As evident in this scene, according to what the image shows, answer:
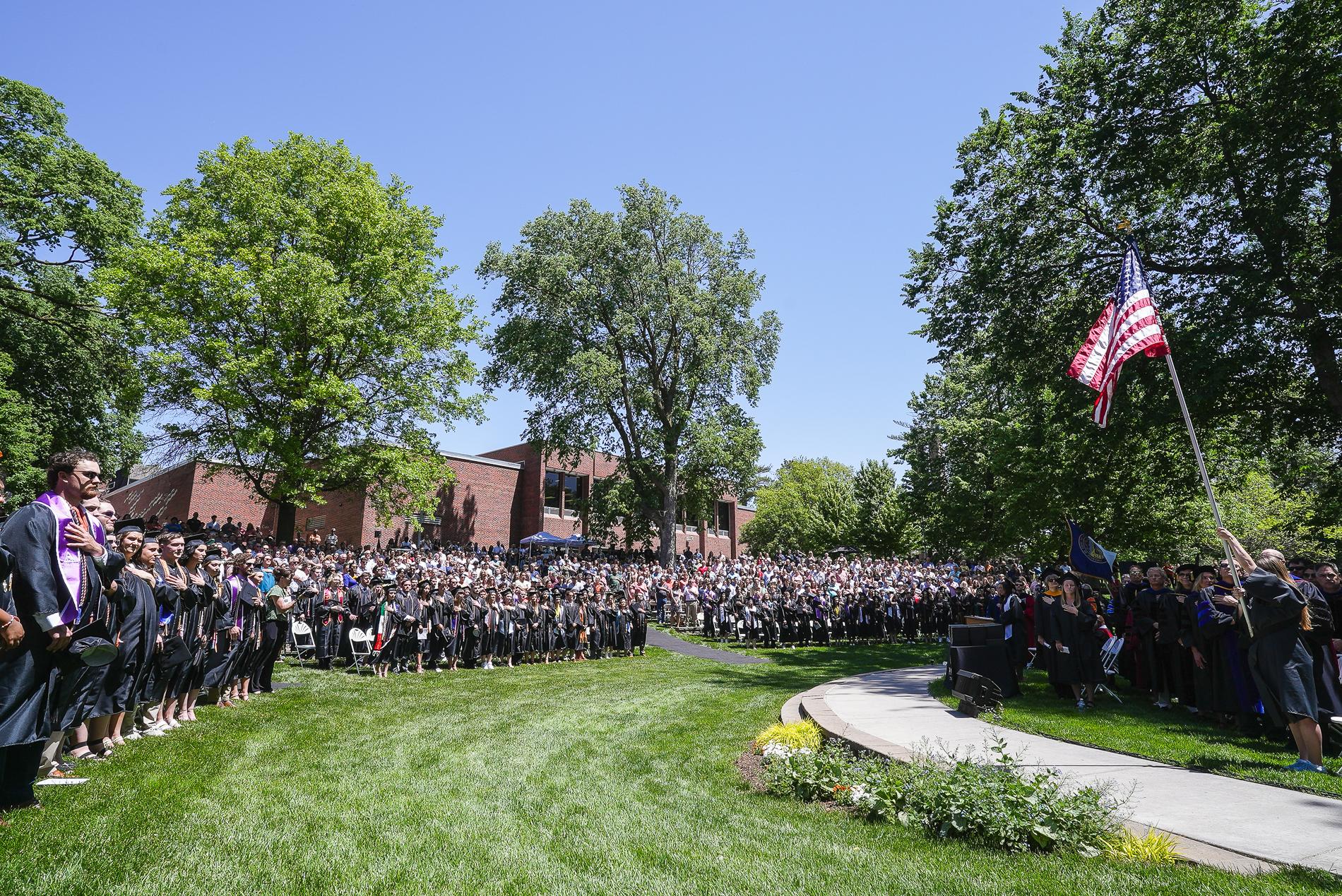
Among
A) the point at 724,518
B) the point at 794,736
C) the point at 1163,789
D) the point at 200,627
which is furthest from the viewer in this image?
the point at 724,518

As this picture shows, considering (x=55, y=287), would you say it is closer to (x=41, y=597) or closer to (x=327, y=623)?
(x=327, y=623)

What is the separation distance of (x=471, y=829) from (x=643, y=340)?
36839 mm

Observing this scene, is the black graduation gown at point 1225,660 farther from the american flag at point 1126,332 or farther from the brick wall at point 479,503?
the brick wall at point 479,503

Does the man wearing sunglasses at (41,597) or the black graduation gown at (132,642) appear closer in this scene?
the man wearing sunglasses at (41,597)

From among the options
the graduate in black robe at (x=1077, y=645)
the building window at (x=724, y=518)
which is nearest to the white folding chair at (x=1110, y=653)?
the graduate in black robe at (x=1077, y=645)

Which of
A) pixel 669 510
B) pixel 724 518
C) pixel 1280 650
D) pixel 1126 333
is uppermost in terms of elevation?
pixel 724 518

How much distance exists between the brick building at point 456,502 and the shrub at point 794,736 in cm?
3346

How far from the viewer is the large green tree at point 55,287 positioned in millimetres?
24750

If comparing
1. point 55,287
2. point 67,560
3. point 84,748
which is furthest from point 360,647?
point 55,287

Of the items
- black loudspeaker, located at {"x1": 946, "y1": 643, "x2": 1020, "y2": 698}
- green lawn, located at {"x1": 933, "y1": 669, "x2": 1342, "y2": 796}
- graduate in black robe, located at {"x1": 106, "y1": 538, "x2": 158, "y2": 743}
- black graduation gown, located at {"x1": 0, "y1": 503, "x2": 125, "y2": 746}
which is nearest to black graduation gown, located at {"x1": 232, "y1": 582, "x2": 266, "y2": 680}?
graduate in black robe, located at {"x1": 106, "y1": 538, "x2": 158, "y2": 743}

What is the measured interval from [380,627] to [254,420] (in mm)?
13860

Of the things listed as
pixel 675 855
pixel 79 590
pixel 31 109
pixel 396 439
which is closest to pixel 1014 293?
pixel 675 855

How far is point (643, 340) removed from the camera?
40875 mm

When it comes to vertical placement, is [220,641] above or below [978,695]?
above
